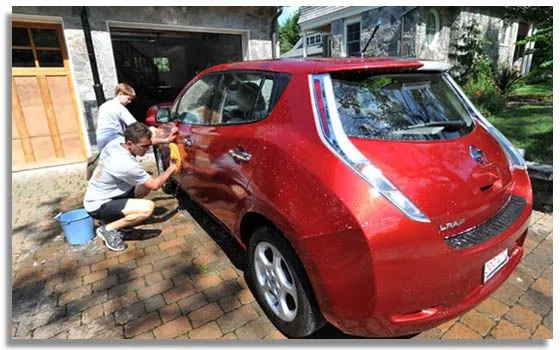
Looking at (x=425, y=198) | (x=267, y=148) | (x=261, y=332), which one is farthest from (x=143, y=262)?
(x=425, y=198)

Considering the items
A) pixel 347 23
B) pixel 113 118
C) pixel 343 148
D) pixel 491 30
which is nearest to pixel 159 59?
pixel 347 23

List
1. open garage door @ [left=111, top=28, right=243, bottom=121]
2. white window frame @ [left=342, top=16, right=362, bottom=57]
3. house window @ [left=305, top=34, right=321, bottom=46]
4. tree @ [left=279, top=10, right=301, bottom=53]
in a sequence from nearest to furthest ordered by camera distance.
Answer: open garage door @ [left=111, top=28, right=243, bottom=121]
white window frame @ [left=342, top=16, right=362, bottom=57]
house window @ [left=305, top=34, right=321, bottom=46]
tree @ [left=279, top=10, right=301, bottom=53]

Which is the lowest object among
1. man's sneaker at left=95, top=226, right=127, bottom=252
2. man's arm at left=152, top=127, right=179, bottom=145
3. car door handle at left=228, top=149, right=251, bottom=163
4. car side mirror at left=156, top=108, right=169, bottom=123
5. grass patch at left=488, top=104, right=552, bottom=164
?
man's sneaker at left=95, top=226, right=127, bottom=252

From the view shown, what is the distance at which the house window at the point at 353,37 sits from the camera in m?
12.9

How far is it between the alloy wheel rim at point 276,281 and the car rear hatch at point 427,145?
33.5 inches

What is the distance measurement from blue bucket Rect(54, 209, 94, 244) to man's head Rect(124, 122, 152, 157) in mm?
935

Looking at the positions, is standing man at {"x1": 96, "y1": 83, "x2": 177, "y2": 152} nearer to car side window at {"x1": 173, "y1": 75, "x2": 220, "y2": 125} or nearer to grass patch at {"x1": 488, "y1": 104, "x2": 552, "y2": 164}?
car side window at {"x1": 173, "y1": 75, "x2": 220, "y2": 125}

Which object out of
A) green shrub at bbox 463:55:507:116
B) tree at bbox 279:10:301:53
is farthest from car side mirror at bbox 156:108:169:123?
tree at bbox 279:10:301:53

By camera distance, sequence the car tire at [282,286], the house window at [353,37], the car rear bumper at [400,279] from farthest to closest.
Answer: the house window at [353,37] → the car tire at [282,286] → the car rear bumper at [400,279]

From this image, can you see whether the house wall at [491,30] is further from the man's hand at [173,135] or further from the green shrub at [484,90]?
the man's hand at [173,135]

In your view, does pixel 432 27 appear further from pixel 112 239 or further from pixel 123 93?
pixel 112 239

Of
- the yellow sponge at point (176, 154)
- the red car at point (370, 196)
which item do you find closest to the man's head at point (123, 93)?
the yellow sponge at point (176, 154)

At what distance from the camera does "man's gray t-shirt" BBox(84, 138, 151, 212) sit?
316 centimetres

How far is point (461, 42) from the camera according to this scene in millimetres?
12047
